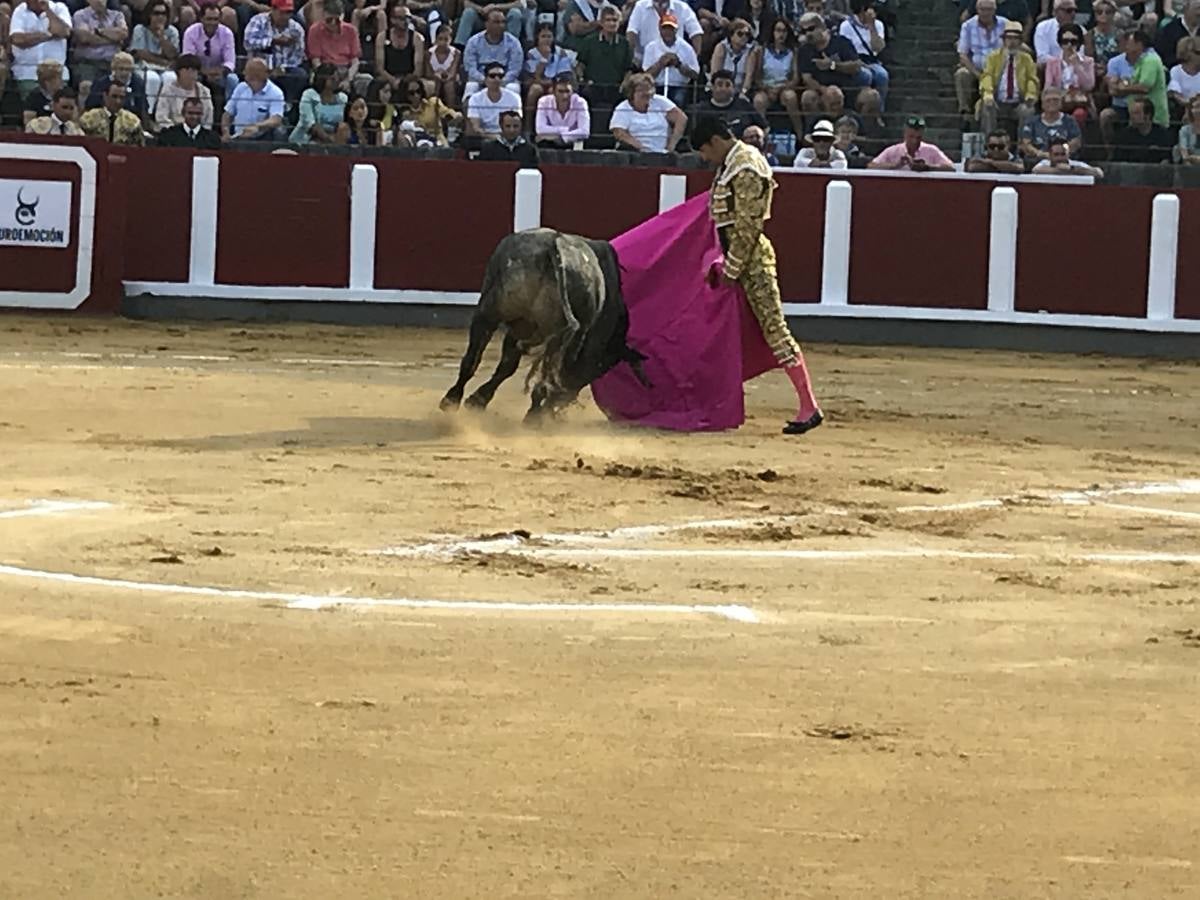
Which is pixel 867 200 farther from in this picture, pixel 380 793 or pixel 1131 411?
pixel 380 793

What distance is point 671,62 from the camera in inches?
623

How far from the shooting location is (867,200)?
14.7 metres

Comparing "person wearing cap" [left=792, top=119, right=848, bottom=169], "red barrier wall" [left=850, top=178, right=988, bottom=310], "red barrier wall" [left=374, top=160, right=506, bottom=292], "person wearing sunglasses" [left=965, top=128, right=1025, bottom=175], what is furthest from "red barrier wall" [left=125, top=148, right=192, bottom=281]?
"person wearing sunglasses" [left=965, top=128, right=1025, bottom=175]

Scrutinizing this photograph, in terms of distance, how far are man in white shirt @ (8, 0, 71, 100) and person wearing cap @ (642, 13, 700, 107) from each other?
12.6 ft

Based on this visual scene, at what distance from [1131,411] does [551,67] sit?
5.92m

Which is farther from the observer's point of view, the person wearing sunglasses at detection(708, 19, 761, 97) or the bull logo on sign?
the person wearing sunglasses at detection(708, 19, 761, 97)

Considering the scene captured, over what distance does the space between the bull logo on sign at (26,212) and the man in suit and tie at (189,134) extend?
987 millimetres

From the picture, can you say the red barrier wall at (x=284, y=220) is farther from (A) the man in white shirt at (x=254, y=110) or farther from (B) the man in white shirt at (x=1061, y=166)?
(B) the man in white shirt at (x=1061, y=166)

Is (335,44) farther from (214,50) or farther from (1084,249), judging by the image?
(1084,249)

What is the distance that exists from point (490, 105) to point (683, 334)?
5705mm

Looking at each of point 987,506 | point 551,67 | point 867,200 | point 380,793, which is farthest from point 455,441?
point 551,67

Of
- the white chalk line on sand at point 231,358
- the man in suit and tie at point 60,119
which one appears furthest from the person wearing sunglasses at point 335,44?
the white chalk line on sand at point 231,358

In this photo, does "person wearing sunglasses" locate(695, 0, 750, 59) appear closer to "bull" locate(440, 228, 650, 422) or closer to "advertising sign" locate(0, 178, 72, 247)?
"advertising sign" locate(0, 178, 72, 247)

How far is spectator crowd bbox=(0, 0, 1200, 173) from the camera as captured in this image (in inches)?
588
